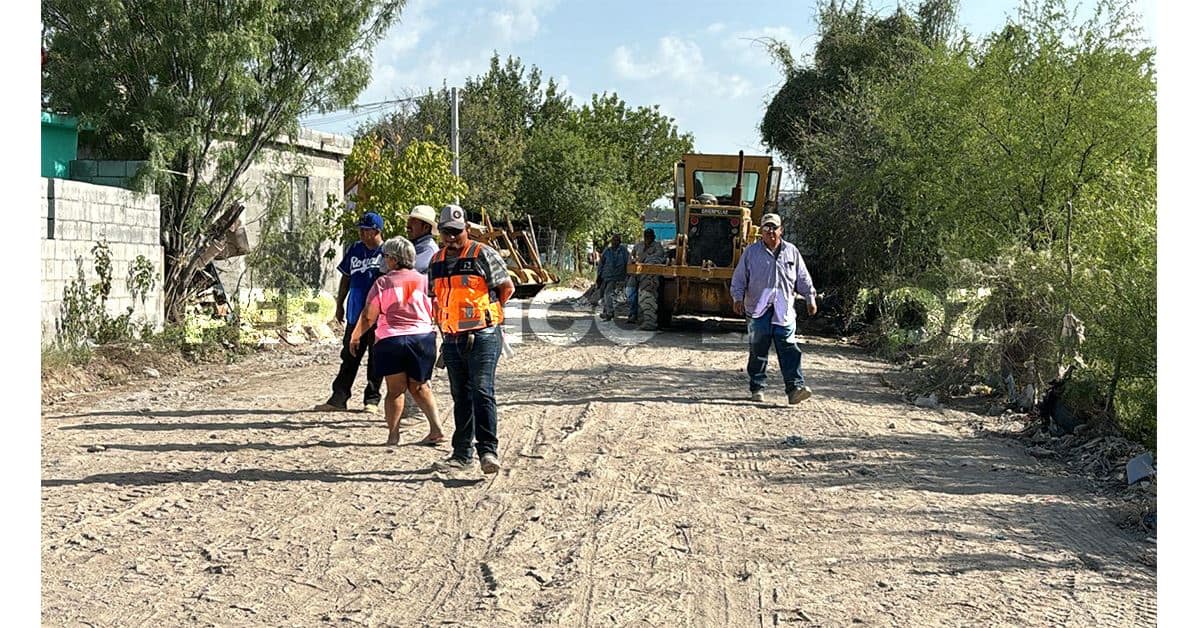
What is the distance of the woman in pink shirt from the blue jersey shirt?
3.55ft

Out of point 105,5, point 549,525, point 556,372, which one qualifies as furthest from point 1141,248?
point 105,5

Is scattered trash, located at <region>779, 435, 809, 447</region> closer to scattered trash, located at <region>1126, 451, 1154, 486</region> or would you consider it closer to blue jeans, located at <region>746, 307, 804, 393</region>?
blue jeans, located at <region>746, 307, 804, 393</region>

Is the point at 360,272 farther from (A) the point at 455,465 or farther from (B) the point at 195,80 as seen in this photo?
(B) the point at 195,80

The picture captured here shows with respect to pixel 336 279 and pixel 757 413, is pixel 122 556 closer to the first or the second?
pixel 757 413

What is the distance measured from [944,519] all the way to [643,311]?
12.3 metres

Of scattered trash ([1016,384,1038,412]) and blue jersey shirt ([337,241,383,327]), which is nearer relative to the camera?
blue jersey shirt ([337,241,383,327])

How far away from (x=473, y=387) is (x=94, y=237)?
25.0ft

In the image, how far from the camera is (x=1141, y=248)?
778cm

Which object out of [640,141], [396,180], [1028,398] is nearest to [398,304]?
[1028,398]

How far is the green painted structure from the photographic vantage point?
1416cm

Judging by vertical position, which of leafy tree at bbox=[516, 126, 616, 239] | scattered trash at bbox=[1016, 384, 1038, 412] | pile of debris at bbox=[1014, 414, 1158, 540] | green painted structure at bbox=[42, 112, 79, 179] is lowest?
pile of debris at bbox=[1014, 414, 1158, 540]

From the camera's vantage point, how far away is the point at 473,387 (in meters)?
7.10

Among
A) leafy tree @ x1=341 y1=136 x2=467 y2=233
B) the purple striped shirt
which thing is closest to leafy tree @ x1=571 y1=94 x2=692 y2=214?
leafy tree @ x1=341 y1=136 x2=467 y2=233

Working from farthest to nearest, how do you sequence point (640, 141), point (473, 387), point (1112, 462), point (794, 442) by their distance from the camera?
point (640, 141), point (794, 442), point (1112, 462), point (473, 387)
